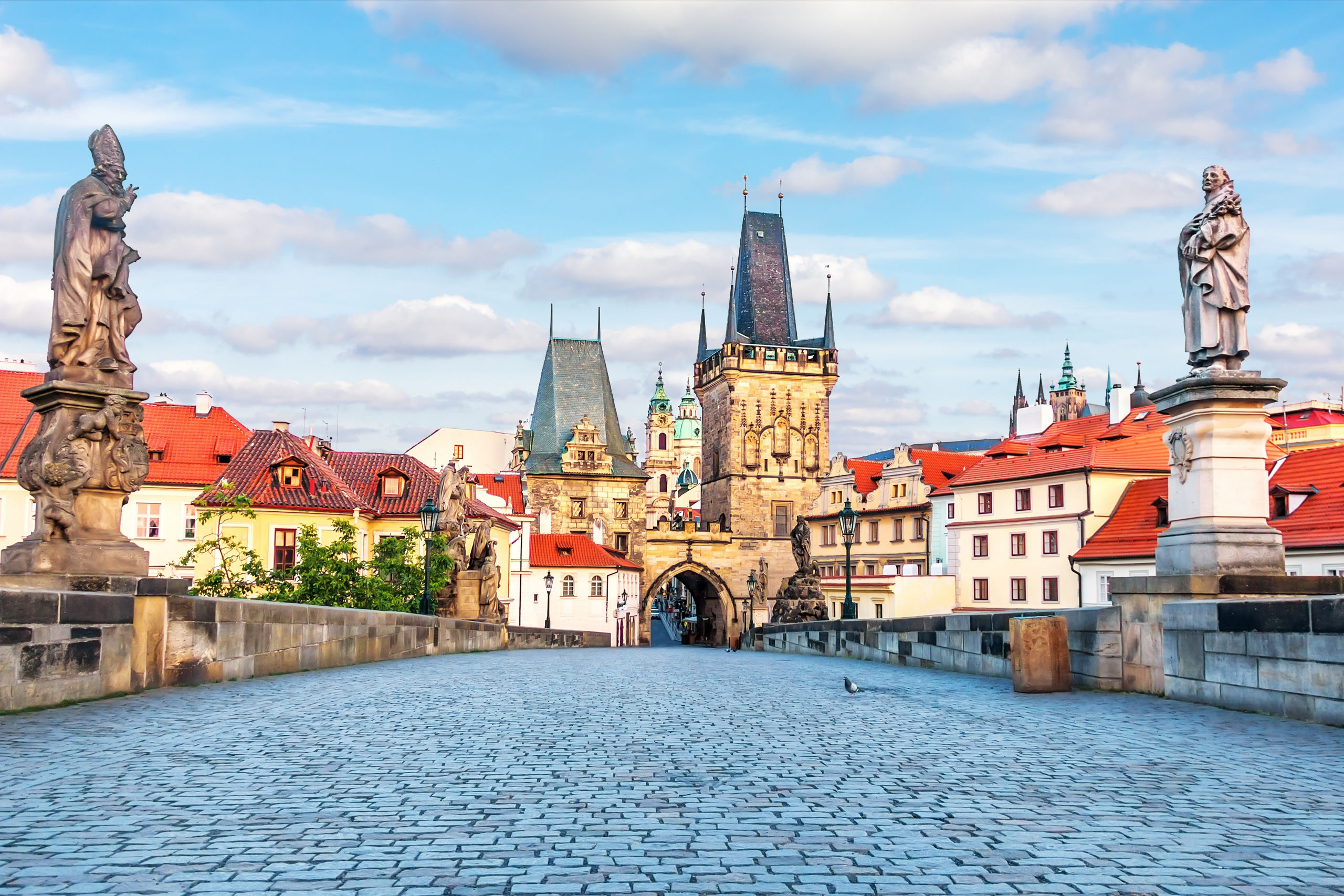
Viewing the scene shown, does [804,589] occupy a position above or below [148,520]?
below

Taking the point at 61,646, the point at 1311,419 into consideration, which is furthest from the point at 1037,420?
the point at 61,646

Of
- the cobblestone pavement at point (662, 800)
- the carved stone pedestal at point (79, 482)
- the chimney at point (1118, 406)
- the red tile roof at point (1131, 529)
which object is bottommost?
the cobblestone pavement at point (662, 800)

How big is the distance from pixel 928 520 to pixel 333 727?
185ft

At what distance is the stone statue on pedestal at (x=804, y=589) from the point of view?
3058cm

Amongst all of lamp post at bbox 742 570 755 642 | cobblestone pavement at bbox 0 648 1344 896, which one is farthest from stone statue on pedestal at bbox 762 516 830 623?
cobblestone pavement at bbox 0 648 1344 896

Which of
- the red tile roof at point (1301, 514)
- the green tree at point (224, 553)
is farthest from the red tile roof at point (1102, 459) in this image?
the green tree at point (224, 553)

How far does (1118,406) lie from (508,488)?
37.8m

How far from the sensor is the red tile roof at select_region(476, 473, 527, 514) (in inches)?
2891

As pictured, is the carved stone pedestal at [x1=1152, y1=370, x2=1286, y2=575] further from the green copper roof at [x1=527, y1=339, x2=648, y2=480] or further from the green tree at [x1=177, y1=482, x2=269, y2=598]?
the green copper roof at [x1=527, y1=339, x2=648, y2=480]

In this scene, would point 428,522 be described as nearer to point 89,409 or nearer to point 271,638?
point 271,638

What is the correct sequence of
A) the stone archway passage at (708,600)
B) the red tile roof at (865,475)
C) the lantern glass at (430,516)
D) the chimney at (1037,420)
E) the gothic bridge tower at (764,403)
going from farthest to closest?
the gothic bridge tower at (764,403)
the stone archway passage at (708,600)
the chimney at (1037,420)
the red tile roof at (865,475)
the lantern glass at (430,516)

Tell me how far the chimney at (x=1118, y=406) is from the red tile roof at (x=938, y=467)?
28.4ft

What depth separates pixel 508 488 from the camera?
7675cm

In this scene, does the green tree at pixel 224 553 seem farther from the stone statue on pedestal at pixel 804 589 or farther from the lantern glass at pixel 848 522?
the stone statue on pedestal at pixel 804 589
